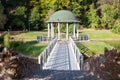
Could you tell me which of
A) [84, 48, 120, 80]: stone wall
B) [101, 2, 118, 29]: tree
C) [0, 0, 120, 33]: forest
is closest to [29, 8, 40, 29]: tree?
[0, 0, 120, 33]: forest

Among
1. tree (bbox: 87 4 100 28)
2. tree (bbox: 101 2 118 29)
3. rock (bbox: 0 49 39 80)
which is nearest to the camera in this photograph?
rock (bbox: 0 49 39 80)

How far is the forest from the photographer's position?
182 feet

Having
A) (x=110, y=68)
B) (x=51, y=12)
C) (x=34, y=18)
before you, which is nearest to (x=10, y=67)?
(x=110, y=68)

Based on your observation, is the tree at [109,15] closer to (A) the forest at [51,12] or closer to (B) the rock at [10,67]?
(A) the forest at [51,12]

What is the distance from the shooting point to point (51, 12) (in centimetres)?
5725

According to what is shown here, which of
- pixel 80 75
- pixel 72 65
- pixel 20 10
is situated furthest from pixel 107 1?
pixel 80 75

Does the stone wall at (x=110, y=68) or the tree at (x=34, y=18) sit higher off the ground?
the stone wall at (x=110, y=68)

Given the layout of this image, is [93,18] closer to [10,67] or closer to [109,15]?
[109,15]

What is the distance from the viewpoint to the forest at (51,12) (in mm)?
55344

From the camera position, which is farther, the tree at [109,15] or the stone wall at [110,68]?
the tree at [109,15]

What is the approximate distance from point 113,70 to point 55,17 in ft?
117

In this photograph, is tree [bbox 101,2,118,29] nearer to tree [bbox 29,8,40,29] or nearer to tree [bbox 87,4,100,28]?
tree [bbox 87,4,100,28]

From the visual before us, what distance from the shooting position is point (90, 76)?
9.88 metres

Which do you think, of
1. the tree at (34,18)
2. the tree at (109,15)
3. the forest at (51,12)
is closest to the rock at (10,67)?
the forest at (51,12)
